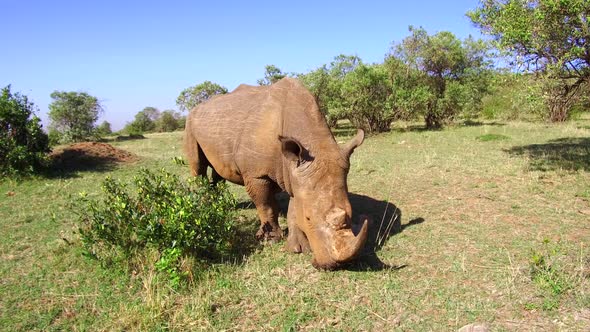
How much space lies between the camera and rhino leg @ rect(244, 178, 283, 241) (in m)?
6.16

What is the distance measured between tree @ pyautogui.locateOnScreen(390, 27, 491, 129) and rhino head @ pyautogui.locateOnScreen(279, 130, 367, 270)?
1667cm

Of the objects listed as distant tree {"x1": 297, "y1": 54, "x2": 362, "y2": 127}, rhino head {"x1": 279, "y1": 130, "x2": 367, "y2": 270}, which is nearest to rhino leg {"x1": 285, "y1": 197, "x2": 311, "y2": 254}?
rhino head {"x1": 279, "y1": 130, "x2": 367, "y2": 270}

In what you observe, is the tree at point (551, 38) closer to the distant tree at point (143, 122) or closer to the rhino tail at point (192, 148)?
the rhino tail at point (192, 148)

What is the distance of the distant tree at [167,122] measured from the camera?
3478 cm

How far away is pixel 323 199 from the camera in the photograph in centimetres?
490

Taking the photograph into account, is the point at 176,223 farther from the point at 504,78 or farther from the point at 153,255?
the point at 504,78

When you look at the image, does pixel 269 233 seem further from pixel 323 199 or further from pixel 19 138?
pixel 19 138

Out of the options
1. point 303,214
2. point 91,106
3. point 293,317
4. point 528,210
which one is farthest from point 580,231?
point 91,106

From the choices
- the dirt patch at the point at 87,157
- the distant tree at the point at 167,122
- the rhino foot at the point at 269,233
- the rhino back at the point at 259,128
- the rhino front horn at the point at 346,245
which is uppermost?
the distant tree at the point at 167,122

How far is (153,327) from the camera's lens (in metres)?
4.16

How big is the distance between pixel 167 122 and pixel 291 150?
31983 mm

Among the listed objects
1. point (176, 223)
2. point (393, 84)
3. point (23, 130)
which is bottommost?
point (176, 223)

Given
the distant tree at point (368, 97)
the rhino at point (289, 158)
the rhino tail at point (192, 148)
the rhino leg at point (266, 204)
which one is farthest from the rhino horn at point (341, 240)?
the distant tree at point (368, 97)

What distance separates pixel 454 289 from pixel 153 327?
10.7 feet
